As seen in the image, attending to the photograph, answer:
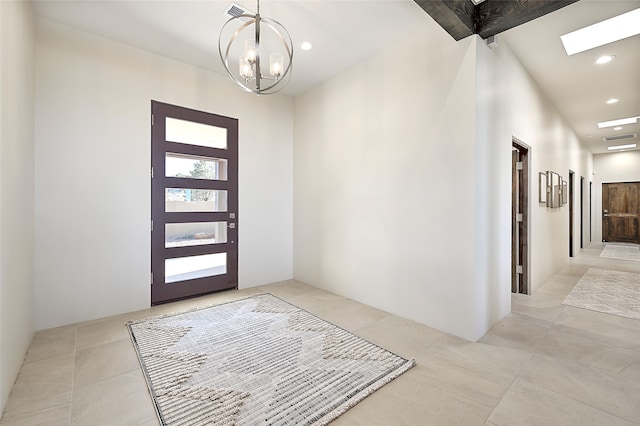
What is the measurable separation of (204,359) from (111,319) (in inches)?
65.5

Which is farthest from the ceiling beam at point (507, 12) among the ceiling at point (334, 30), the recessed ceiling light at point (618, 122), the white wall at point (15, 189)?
the recessed ceiling light at point (618, 122)

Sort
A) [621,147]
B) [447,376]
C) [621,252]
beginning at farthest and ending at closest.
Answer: [621,147] → [621,252] → [447,376]

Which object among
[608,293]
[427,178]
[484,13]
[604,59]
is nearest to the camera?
[484,13]

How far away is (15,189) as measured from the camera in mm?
2225

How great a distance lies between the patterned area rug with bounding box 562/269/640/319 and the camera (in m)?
3.60

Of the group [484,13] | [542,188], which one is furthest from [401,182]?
[542,188]

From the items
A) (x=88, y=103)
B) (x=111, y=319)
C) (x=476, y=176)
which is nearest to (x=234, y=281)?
(x=111, y=319)

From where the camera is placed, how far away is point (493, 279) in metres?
3.05

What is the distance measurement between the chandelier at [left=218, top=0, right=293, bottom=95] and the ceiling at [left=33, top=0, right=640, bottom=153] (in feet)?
0.43

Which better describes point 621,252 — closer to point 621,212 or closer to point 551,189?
point 621,212

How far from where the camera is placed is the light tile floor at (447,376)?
1760mm

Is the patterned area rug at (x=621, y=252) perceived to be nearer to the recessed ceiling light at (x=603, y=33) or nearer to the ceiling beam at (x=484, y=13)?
the recessed ceiling light at (x=603, y=33)

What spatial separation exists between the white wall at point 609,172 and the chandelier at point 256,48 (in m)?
11.9

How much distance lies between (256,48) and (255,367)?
2.52 metres
